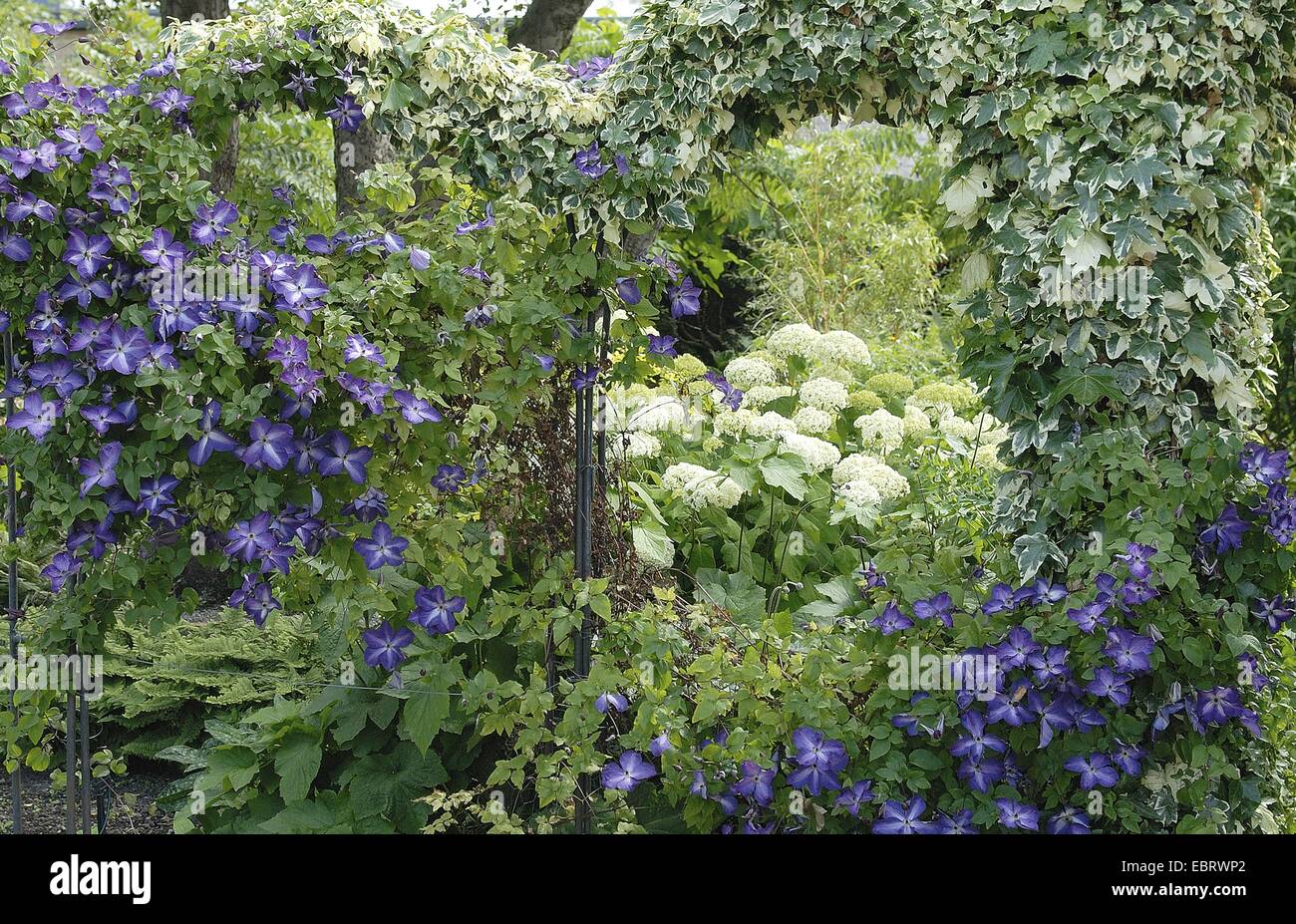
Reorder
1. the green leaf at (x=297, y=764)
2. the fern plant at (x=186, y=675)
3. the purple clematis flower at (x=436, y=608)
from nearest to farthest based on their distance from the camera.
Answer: the purple clematis flower at (x=436, y=608) → the green leaf at (x=297, y=764) → the fern plant at (x=186, y=675)

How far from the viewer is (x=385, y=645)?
267 centimetres

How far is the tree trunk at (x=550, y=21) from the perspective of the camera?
15.3 feet

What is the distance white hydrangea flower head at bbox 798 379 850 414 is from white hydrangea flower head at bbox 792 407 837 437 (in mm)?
79

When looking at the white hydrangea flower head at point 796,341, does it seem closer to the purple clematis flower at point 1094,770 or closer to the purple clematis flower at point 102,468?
the purple clematis flower at point 1094,770

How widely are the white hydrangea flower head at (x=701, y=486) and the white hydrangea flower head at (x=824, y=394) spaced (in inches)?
25.3

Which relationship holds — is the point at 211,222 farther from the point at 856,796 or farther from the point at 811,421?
the point at 811,421

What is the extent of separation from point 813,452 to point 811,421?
0.36 m

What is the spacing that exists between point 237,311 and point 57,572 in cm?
72

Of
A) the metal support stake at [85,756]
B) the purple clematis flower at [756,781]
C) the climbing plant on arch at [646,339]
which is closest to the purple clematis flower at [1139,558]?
the climbing plant on arch at [646,339]

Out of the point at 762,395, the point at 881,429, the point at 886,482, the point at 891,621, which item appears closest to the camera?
the point at 891,621

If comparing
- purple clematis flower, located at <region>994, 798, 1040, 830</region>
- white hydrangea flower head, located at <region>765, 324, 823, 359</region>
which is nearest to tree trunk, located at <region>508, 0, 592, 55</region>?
white hydrangea flower head, located at <region>765, 324, 823, 359</region>

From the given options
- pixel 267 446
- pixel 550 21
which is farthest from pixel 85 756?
pixel 550 21
